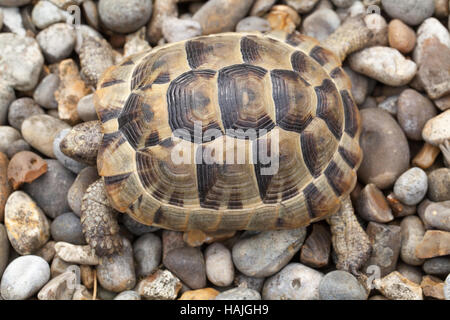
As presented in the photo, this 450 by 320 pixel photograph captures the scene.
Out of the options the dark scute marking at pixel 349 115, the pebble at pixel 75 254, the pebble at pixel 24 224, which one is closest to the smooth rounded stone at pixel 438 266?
the dark scute marking at pixel 349 115

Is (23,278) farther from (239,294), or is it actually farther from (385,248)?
(385,248)

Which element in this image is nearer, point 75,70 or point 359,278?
point 359,278

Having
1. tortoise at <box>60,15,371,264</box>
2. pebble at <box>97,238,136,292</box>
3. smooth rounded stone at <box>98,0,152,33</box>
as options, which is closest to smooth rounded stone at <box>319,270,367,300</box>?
tortoise at <box>60,15,371,264</box>

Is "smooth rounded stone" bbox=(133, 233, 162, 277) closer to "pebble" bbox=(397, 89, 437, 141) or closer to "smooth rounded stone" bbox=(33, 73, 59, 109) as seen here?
"smooth rounded stone" bbox=(33, 73, 59, 109)

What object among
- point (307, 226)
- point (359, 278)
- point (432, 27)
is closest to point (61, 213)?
point (307, 226)

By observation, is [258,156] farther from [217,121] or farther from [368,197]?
[368,197]

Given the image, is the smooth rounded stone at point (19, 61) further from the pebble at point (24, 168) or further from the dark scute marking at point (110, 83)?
the dark scute marking at point (110, 83)
